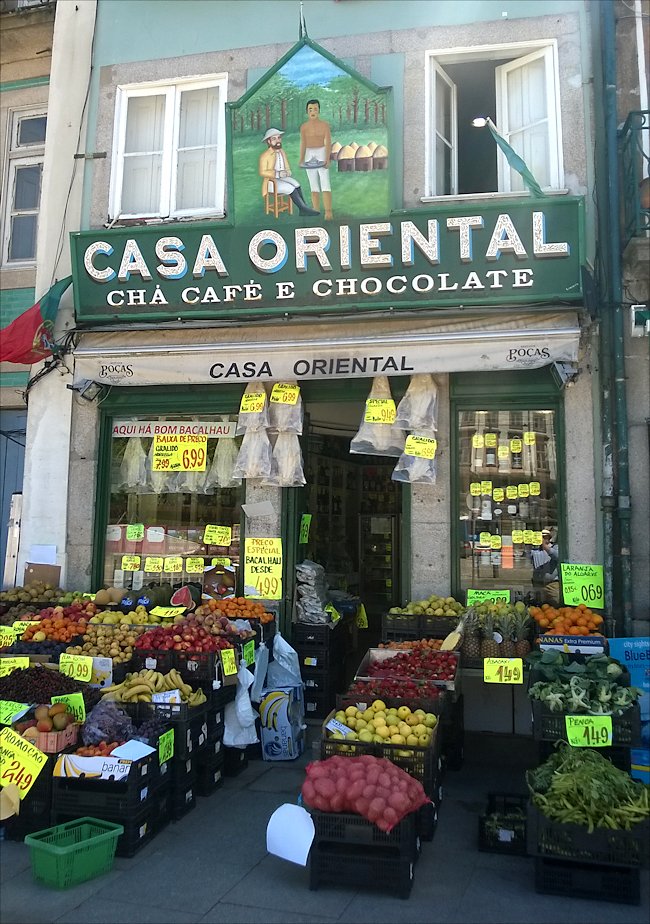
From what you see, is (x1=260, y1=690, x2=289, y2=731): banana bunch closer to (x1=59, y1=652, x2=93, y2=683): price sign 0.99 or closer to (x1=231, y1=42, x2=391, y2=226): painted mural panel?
(x1=59, y1=652, x2=93, y2=683): price sign 0.99

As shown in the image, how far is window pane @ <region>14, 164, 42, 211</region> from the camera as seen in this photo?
1074 cm

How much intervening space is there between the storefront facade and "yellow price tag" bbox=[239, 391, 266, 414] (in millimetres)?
192

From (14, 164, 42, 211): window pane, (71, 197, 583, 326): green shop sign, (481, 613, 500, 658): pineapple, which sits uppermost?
(14, 164, 42, 211): window pane

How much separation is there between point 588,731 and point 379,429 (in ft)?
12.4

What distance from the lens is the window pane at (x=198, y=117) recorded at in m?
9.19

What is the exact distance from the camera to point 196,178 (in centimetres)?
918

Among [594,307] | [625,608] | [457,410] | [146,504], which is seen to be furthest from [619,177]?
[146,504]

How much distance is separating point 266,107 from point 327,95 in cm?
70

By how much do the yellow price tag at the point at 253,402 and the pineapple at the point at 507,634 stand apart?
11.2 ft

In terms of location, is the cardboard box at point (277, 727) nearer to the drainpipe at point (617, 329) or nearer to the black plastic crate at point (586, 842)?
the black plastic crate at point (586, 842)

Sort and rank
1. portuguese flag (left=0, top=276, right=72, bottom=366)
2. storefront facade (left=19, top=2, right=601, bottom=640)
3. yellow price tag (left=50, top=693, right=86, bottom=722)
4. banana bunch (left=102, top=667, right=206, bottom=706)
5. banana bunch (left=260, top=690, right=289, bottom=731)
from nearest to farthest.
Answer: yellow price tag (left=50, top=693, right=86, bottom=722) → banana bunch (left=102, top=667, right=206, bottom=706) → banana bunch (left=260, top=690, right=289, bottom=731) → storefront facade (left=19, top=2, right=601, bottom=640) → portuguese flag (left=0, top=276, right=72, bottom=366)

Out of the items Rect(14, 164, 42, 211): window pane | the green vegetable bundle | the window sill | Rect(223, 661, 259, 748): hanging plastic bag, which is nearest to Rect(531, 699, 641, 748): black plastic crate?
the green vegetable bundle

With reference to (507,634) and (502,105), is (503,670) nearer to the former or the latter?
(507,634)

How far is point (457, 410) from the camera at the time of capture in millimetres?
8156
